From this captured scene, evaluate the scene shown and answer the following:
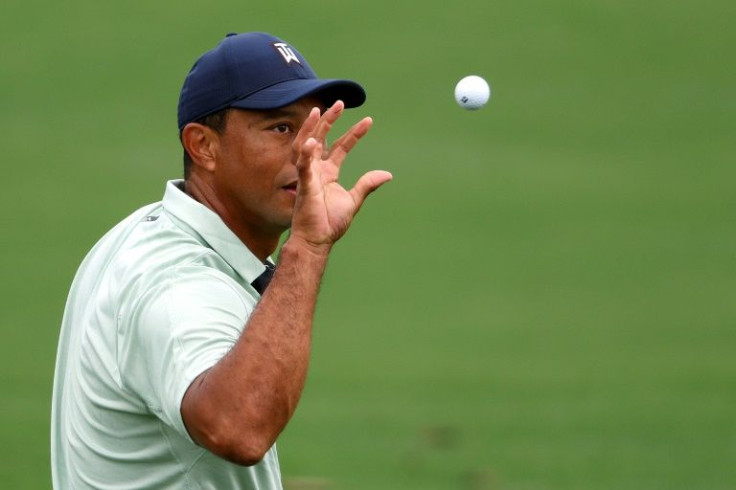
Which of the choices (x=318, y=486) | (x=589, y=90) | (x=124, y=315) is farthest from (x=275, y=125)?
(x=589, y=90)

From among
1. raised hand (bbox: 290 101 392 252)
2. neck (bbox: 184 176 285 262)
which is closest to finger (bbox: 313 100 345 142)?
raised hand (bbox: 290 101 392 252)

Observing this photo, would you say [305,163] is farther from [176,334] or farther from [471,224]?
[471,224]

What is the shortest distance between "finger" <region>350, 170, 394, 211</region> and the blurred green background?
4.46 m

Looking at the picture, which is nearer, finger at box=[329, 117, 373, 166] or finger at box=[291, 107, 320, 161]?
finger at box=[291, 107, 320, 161]

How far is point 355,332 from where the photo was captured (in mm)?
11711

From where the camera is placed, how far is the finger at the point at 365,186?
3.95 meters

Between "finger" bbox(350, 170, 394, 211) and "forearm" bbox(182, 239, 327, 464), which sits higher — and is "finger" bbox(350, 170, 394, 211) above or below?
above

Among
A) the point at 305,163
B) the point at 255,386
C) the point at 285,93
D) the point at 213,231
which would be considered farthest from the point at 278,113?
the point at 255,386

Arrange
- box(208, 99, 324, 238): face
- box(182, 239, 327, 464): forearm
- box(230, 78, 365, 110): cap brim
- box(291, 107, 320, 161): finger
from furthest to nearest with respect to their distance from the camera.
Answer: box(208, 99, 324, 238): face, box(230, 78, 365, 110): cap brim, box(291, 107, 320, 161): finger, box(182, 239, 327, 464): forearm

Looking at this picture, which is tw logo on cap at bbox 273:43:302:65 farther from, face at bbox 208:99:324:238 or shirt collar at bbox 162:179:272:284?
shirt collar at bbox 162:179:272:284

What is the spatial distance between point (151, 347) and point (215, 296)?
204 millimetres

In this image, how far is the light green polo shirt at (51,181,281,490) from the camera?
3508mm

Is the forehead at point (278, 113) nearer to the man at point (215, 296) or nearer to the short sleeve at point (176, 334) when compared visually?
the man at point (215, 296)

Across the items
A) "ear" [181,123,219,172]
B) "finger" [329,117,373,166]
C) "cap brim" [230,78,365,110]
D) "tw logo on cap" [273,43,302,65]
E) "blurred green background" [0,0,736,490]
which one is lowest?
"blurred green background" [0,0,736,490]
